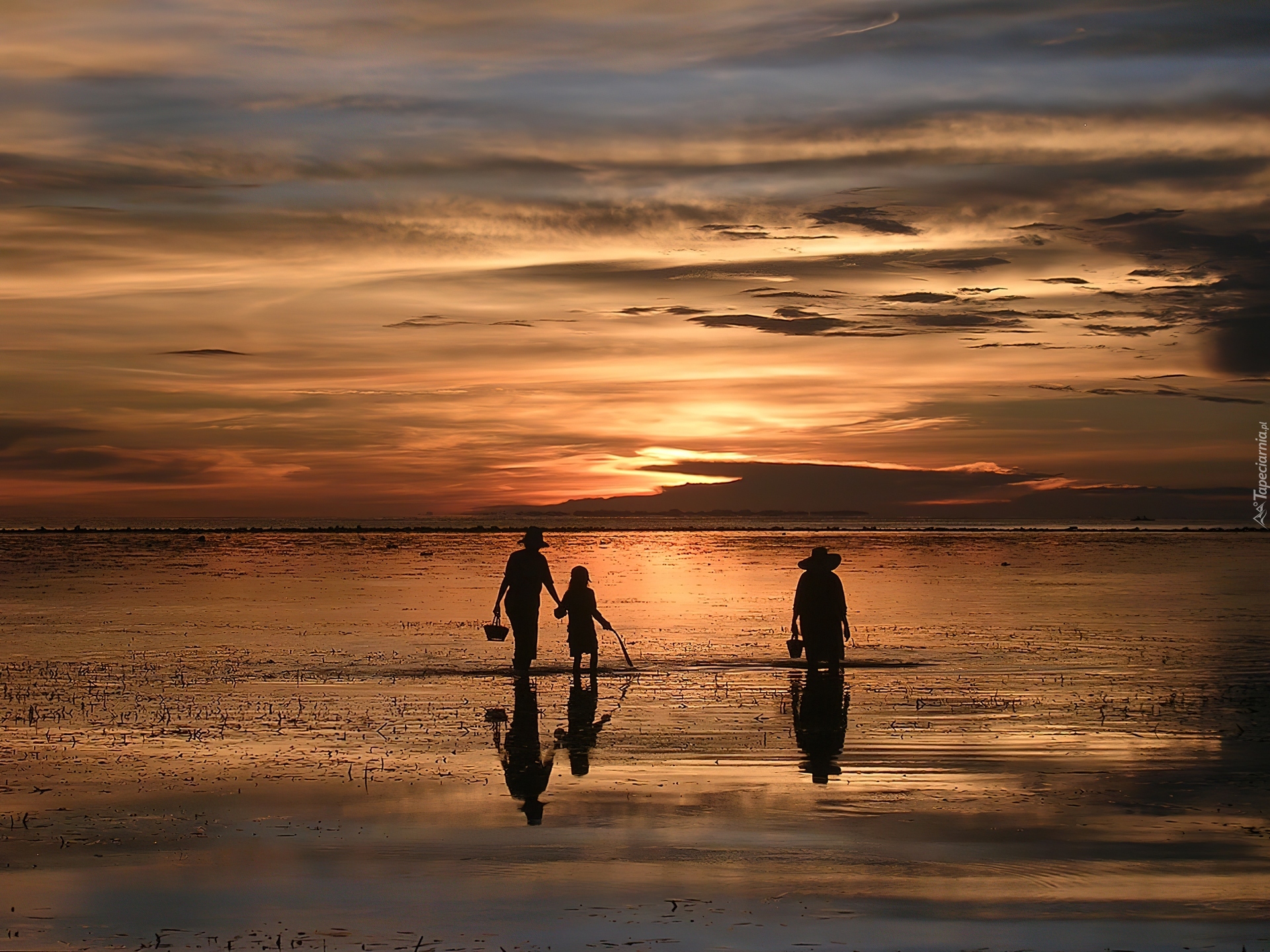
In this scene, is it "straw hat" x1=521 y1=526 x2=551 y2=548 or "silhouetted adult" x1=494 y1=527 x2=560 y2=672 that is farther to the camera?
"silhouetted adult" x1=494 y1=527 x2=560 y2=672

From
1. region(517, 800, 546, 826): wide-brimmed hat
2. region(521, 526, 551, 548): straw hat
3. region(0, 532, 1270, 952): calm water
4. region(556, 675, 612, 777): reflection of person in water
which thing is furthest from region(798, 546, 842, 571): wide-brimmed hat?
region(517, 800, 546, 826): wide-brimmed hat

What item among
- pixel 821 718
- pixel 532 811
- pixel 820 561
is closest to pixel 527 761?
pixel 532 811

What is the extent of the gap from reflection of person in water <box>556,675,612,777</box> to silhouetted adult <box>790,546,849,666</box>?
3.72 metres

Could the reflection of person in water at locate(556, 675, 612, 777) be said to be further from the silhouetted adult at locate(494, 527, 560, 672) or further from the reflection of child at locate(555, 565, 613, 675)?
the silhouetted adult at locate(494, 527, 560, 672)

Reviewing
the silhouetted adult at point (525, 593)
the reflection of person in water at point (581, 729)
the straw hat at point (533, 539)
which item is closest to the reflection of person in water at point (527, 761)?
the reflection of person in water at point (581, 729)

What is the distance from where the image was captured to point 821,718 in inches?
615

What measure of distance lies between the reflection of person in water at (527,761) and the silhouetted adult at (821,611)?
517 centimetres

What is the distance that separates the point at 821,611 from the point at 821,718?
4.71 meters

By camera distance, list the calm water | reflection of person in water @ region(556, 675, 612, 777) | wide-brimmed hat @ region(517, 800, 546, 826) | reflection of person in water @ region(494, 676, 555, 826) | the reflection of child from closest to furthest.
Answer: the calm water, wide-brimmed hat @ region(517, 800, 546, 826), reflection of person in water @ region(494, 676, 555, 826), reflection of person in water @ region(556, 675, 612, 777), the reflection of child

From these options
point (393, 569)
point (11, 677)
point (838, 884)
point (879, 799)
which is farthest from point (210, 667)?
point (393, 569)

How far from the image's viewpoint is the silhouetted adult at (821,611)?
65.6 ft

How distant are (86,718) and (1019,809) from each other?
10997 millimetres

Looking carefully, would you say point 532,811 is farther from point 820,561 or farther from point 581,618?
point 820,561

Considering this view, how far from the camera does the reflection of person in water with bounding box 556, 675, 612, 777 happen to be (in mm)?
12781
